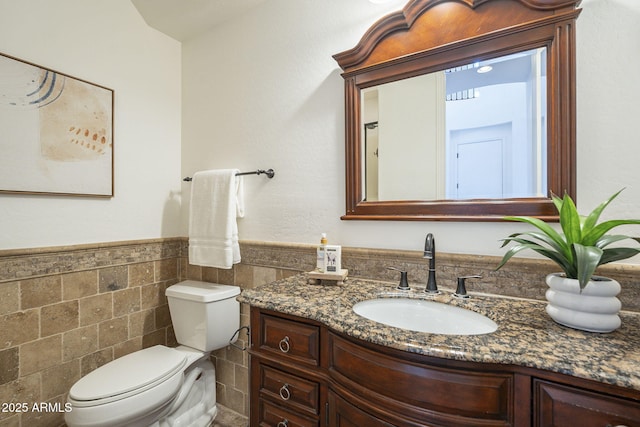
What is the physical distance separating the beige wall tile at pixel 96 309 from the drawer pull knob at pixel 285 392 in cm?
127

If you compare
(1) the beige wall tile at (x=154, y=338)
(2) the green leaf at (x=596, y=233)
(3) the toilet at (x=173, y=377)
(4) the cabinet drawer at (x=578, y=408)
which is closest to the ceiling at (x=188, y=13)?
(3) the toilet at (x=173, y=377)

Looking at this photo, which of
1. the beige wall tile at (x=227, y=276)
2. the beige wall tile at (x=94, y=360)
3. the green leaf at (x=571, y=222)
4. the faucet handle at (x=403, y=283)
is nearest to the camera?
the green leaf at (x=571, y=222)

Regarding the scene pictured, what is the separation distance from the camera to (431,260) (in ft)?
3.70

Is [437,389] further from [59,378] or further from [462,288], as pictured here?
[59,378]

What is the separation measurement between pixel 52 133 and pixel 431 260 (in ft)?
6.31

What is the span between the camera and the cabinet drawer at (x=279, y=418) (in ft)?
3.14

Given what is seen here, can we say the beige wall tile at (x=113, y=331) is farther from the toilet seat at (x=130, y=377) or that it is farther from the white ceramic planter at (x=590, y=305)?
the white ceramic planter at (x=590, y=305)

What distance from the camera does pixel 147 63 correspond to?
6.15ft

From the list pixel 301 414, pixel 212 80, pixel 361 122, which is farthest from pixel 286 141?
pixel 301 414

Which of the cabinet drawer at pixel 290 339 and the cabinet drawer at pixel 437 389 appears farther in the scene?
the cabinet drawer at pixel 290 339

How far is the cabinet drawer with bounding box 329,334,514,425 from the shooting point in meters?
0.65

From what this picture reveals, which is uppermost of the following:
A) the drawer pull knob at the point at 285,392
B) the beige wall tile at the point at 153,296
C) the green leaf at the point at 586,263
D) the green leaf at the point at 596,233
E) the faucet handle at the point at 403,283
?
the green leaf at the point at 596,233

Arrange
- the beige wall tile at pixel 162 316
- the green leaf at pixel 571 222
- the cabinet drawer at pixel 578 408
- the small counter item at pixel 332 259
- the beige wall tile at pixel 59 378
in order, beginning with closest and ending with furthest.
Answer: the cabinet drawer at pixel 578 408 < the green leaf at pixel 571 222 < the small counter item at pixel 332 259 < the beige wall tile at pixel 59 378 < the beige wall tile at pixel 162 316

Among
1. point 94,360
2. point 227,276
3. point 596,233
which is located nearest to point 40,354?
point 94,360
